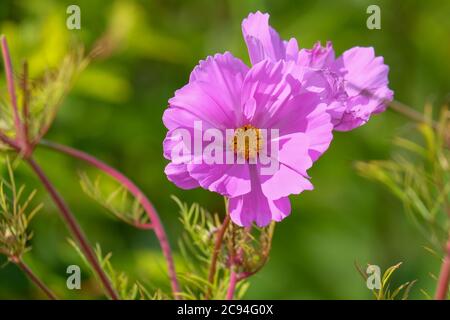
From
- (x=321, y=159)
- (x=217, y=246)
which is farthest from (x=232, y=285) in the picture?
(x=321, y=159)

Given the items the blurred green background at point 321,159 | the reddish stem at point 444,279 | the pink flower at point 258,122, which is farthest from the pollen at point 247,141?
the blurred green background at point 321,159

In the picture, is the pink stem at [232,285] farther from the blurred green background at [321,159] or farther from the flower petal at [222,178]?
the blurred green background at [321,159]

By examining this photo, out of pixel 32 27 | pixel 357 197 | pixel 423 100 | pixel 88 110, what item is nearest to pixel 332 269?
pixel 357 197

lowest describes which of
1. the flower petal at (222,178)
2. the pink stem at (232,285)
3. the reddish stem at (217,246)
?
the pink stem at (232,285)

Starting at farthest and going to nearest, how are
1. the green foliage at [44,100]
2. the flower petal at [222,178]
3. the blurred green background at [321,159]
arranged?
1. the blurred green background at [321,159]
2. the green foliage at [44,100]
3. the flower petal at [222,178]

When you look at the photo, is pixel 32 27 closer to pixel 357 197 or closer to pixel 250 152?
pixel 357 197
